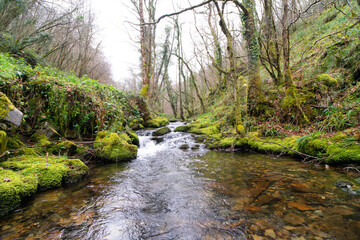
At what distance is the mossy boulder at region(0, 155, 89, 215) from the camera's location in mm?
2436

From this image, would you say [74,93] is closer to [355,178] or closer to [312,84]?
[355,178]

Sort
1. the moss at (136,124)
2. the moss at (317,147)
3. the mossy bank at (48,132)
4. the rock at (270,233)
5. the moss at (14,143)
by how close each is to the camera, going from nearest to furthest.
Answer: the rock at (270,233)
the mossy bank at (48,132)
the moss at (14,143)
the moss at (317,147)
the moss at (136,124)

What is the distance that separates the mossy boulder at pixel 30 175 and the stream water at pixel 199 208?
0.17 meters

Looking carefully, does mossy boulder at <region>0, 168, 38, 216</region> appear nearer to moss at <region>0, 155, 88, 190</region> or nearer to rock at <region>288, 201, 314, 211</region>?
moss at <region>0, 155, 88, 190</region>

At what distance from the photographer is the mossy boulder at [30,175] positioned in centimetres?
244

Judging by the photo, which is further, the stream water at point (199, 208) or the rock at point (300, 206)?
the rock at point (300, 206)

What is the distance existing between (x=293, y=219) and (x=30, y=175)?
429cm

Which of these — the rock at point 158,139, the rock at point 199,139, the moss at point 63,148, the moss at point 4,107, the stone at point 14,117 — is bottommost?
the rock at point 199,139

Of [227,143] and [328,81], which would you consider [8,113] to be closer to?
[227,143]

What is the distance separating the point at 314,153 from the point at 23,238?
18.9 ft

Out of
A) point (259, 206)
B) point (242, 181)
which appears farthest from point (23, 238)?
point (242, 181)

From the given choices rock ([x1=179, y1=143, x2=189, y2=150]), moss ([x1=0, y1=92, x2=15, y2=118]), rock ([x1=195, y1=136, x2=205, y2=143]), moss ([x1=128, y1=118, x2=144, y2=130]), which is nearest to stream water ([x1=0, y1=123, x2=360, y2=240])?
moss ([x1=0, y1=92, x2=15, y2=118])

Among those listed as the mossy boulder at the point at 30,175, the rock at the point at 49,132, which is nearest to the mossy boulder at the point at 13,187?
the mossy boulder at the point at 30,175

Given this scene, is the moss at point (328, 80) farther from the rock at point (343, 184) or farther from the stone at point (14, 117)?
the stone at point (14, 117)
